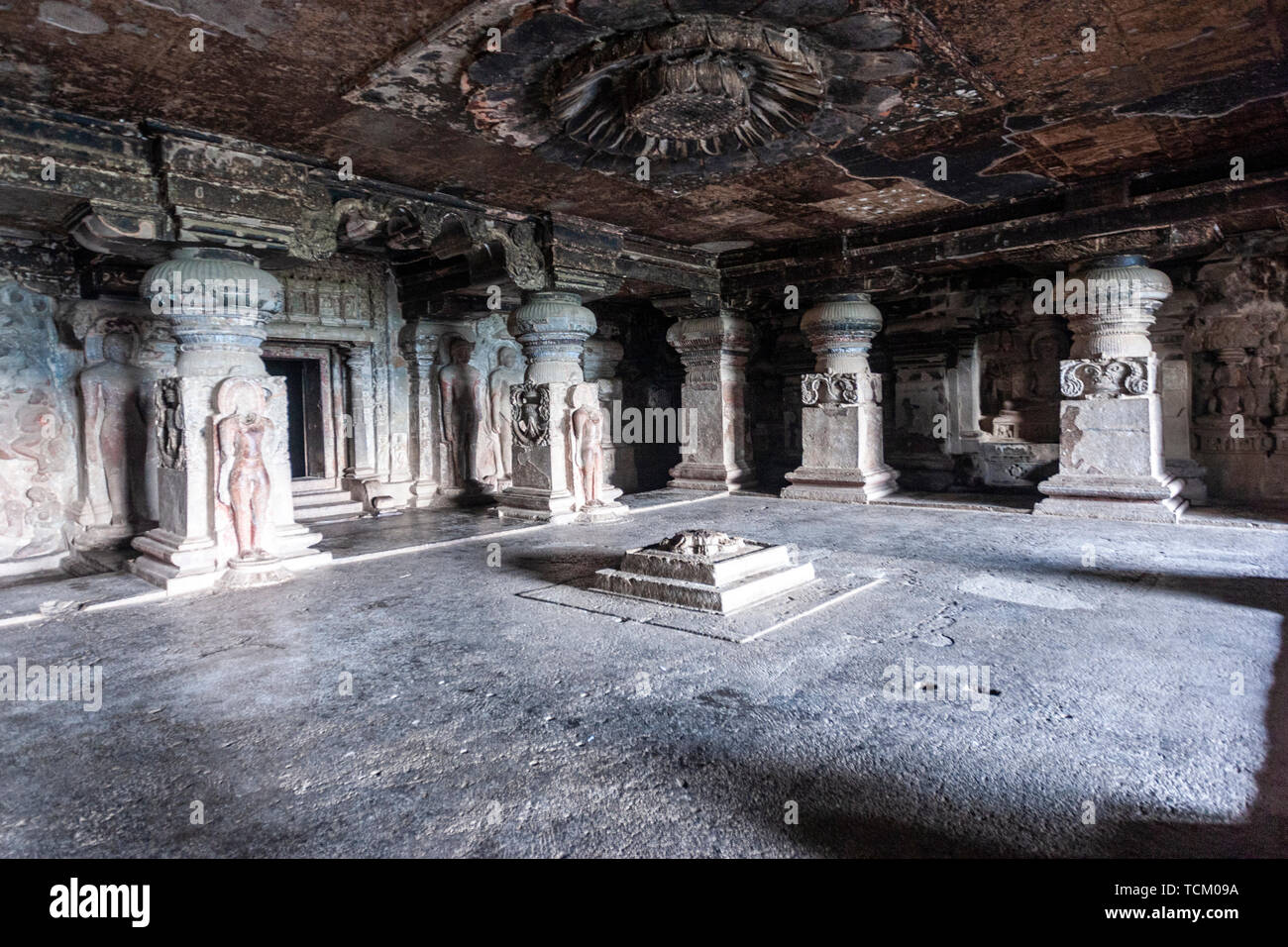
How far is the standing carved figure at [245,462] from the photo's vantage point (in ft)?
16.4

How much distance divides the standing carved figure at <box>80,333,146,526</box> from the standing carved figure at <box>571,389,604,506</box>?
3832 millimetres

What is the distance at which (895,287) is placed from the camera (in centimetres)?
821

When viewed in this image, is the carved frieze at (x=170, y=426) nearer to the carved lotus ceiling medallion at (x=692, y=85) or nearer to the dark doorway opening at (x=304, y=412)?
the carved lotus ceiling medallion at (x=692, y=85)

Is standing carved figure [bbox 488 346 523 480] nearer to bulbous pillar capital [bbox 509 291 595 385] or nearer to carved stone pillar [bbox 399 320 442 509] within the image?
carved stone pillar [bbox 399 320 442 509]

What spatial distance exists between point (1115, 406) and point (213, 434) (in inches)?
294

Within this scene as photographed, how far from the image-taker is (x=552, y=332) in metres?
7.48

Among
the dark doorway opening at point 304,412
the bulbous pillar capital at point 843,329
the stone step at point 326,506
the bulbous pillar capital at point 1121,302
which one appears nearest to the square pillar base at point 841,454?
the bulbous pillar capital at point 843,329

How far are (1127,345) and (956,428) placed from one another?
10.8ft

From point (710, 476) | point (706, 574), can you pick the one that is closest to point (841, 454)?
point (710, 476)

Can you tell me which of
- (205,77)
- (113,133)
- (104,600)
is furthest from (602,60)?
(104,600)

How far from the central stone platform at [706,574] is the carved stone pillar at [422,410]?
482 centimetres

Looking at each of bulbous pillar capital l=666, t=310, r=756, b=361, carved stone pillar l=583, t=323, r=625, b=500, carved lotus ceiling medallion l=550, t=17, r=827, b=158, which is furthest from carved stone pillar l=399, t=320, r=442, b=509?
carved lotus ceiling medallion l=550, t=17, r=827, b=158

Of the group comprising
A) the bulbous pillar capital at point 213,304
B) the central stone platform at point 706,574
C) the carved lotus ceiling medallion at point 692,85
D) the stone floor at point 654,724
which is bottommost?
the stone floor at point 654,724

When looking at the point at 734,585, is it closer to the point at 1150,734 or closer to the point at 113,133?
the point at 1150,734
